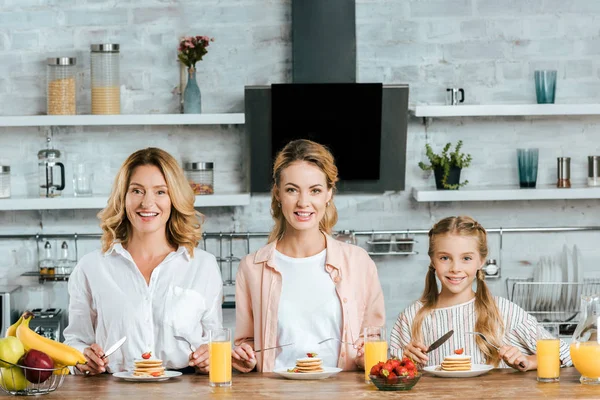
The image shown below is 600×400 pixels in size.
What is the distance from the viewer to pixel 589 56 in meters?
4.82

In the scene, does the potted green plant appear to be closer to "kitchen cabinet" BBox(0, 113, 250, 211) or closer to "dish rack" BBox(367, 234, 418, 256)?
"dish rack" BBox(367, 234, 418, 256)

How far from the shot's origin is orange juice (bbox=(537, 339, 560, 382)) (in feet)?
7.87

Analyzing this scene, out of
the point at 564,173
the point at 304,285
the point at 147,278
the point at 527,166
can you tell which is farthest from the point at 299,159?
the point at 564,173

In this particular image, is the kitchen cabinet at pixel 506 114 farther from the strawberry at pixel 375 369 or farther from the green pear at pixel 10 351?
the green pear at pixel 10 351

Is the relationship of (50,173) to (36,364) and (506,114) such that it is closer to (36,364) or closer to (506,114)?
(506,114)

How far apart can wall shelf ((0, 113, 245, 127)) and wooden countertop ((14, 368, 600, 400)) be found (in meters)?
2.13

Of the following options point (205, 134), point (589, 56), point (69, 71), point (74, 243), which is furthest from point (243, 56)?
point (589, 56)

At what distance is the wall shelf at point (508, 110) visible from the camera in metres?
4.56

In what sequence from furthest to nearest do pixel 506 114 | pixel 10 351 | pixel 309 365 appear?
pixel 506 114, pixel 309 365, pixel 10 351

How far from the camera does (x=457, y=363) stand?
250 centimetres

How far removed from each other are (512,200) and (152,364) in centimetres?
286

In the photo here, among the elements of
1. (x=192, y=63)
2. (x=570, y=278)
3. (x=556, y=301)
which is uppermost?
(x=192, y=63)

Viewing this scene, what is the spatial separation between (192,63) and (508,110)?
61.4 inches

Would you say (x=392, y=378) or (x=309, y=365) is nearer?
(x=392, y=378)
